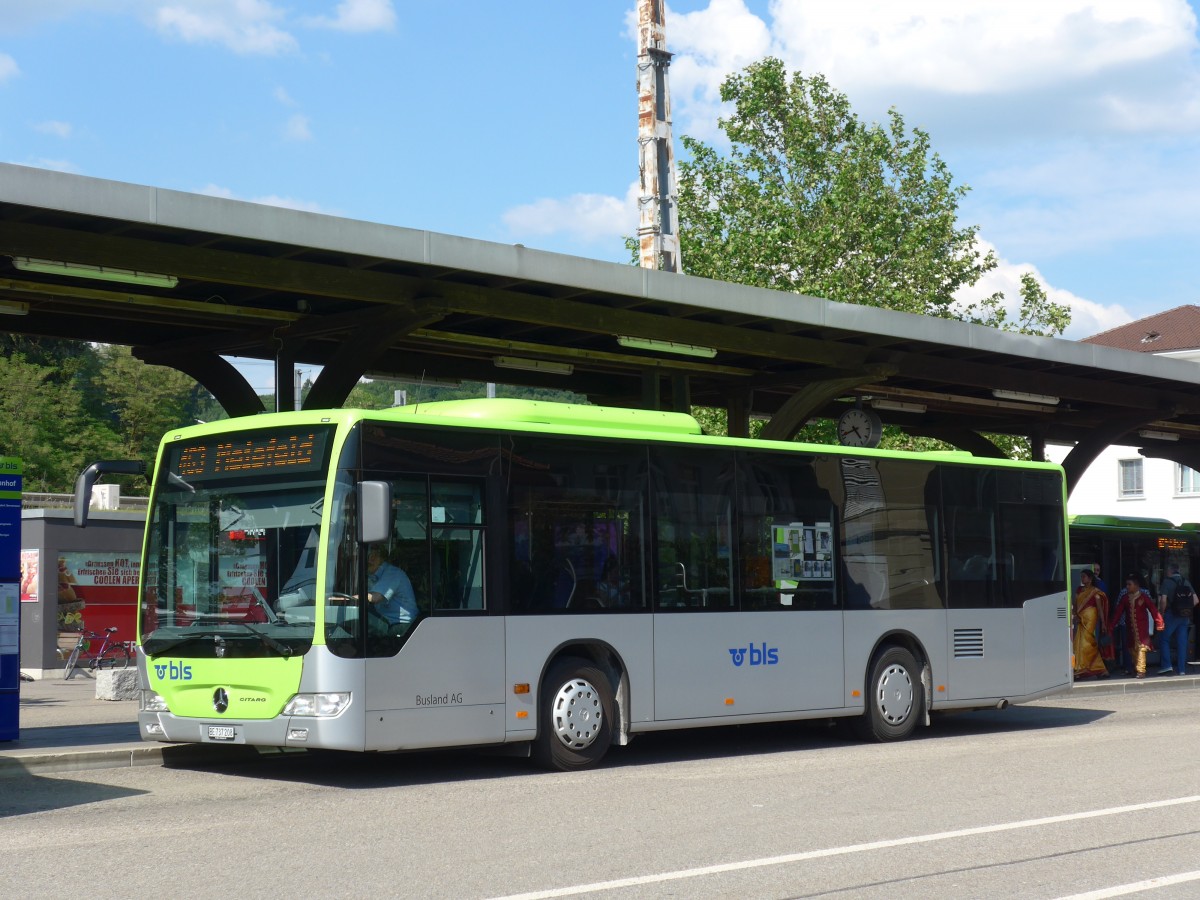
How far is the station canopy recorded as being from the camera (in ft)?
43.4

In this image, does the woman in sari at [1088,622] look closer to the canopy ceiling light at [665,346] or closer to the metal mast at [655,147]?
the metal mast at [655,147]

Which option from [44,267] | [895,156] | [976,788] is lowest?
[976,788]

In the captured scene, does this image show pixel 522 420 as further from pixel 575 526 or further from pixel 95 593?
pixel 95 593

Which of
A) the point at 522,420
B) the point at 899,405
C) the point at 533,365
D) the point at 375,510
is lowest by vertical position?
the point at 375,510

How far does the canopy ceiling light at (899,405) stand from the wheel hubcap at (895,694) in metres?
10.0

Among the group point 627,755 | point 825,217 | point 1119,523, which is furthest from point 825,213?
point 627,755

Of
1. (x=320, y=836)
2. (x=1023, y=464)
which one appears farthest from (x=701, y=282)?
(x=320, y=836)

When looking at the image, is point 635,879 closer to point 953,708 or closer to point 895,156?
point 953,708

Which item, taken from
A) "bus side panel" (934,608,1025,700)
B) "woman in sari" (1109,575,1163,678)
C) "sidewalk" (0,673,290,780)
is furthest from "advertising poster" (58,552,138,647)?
"woman in sari" (1109,575,1163,678)

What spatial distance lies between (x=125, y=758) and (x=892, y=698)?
24.0 ft

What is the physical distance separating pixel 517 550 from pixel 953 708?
20.3 ft

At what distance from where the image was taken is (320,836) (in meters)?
8.89

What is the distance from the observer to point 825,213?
49.7 meters

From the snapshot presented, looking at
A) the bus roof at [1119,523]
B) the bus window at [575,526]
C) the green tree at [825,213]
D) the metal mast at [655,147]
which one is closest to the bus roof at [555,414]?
the bus window at [575,526]
